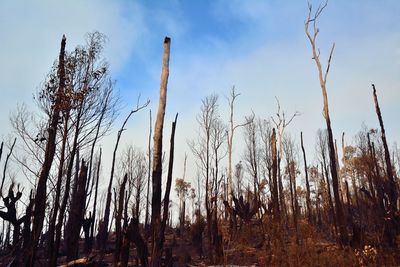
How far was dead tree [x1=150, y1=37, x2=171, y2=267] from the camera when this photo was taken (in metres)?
7.11

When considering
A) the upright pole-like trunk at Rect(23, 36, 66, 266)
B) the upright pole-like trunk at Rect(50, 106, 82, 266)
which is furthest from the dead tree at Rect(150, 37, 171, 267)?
the upright pole-like trunk at Rect(23, 36, 66, 266)

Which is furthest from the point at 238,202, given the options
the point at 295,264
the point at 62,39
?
the point at 62,39

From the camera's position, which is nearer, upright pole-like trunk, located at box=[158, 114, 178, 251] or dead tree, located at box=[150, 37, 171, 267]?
dead tree, located at box=[150, 37, 171, 267]

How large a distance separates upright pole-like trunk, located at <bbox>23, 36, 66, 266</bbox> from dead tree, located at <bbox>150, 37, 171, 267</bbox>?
332 cm

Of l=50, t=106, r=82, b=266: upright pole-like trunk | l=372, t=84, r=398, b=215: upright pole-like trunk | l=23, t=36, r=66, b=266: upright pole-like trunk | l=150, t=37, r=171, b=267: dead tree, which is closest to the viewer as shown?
l=150, t=37, r=171, b=267: dead tree

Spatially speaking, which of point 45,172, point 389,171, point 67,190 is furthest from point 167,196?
point 389,171

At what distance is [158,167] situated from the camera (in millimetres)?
7520

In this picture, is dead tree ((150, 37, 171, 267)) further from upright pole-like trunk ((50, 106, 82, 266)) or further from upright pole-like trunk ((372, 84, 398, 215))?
upright pole-like trunk ((372, 84, 398, 215))

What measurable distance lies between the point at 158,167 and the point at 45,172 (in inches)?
139

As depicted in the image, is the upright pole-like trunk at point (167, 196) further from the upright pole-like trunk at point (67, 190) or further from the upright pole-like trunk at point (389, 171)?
the upright pole-like trunk at point (389, 171)

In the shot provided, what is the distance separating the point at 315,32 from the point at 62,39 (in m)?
12.4

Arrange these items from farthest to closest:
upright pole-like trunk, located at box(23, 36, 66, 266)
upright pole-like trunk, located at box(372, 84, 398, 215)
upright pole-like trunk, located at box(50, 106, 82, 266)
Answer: upright pole-like trunk, located at box(372, 84, 398, 215)
upright pole-like trunk, located at box(50, 106, 82, 266)
upright pole-like trunk, located at box(23, 36, 66, 266)

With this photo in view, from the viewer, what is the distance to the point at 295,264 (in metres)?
8.41

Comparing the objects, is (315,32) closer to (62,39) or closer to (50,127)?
(62,39)
